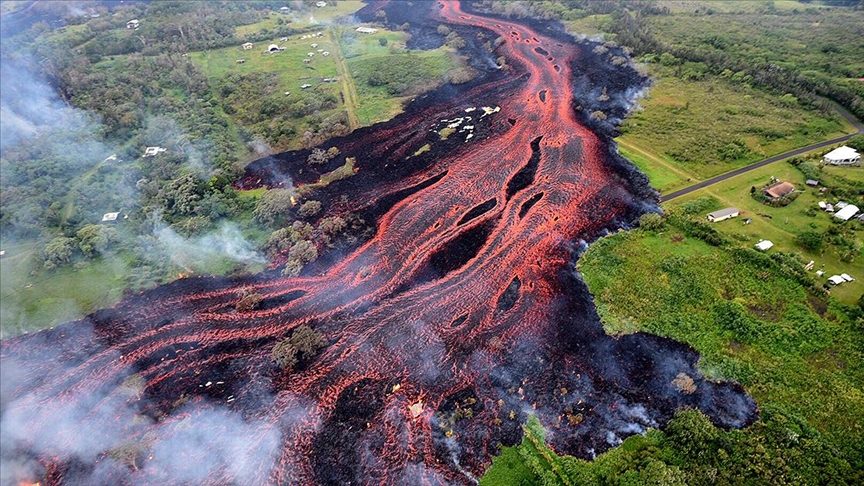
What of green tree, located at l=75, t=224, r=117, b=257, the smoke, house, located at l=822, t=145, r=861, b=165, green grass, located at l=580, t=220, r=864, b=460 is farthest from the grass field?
green tree, located at l=75, t=224, r=117, b=257

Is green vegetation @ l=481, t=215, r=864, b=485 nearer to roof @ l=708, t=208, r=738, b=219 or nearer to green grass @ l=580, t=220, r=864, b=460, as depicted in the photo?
green grass @ l=580, t=220, r=864, b=460

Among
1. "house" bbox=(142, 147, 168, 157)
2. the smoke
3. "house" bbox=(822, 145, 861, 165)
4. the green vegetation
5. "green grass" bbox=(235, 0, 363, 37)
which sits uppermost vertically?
"green grass" bbox=(235, 0, 363, 37)

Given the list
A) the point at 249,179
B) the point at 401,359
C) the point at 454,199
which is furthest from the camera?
the point at 249,179

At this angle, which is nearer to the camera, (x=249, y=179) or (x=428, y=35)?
(x=249, y=179)

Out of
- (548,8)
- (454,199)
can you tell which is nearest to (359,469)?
(454,199)

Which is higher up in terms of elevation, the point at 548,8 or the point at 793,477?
the point at 548,8

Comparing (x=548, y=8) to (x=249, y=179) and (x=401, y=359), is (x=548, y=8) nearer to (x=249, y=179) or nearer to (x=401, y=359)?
(x=249, y=179)

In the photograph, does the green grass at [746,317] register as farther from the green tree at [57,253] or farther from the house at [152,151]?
the house at [152,151]

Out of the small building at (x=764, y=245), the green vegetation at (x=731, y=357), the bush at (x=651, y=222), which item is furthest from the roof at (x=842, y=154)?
the bush at (x=651, y=222)
